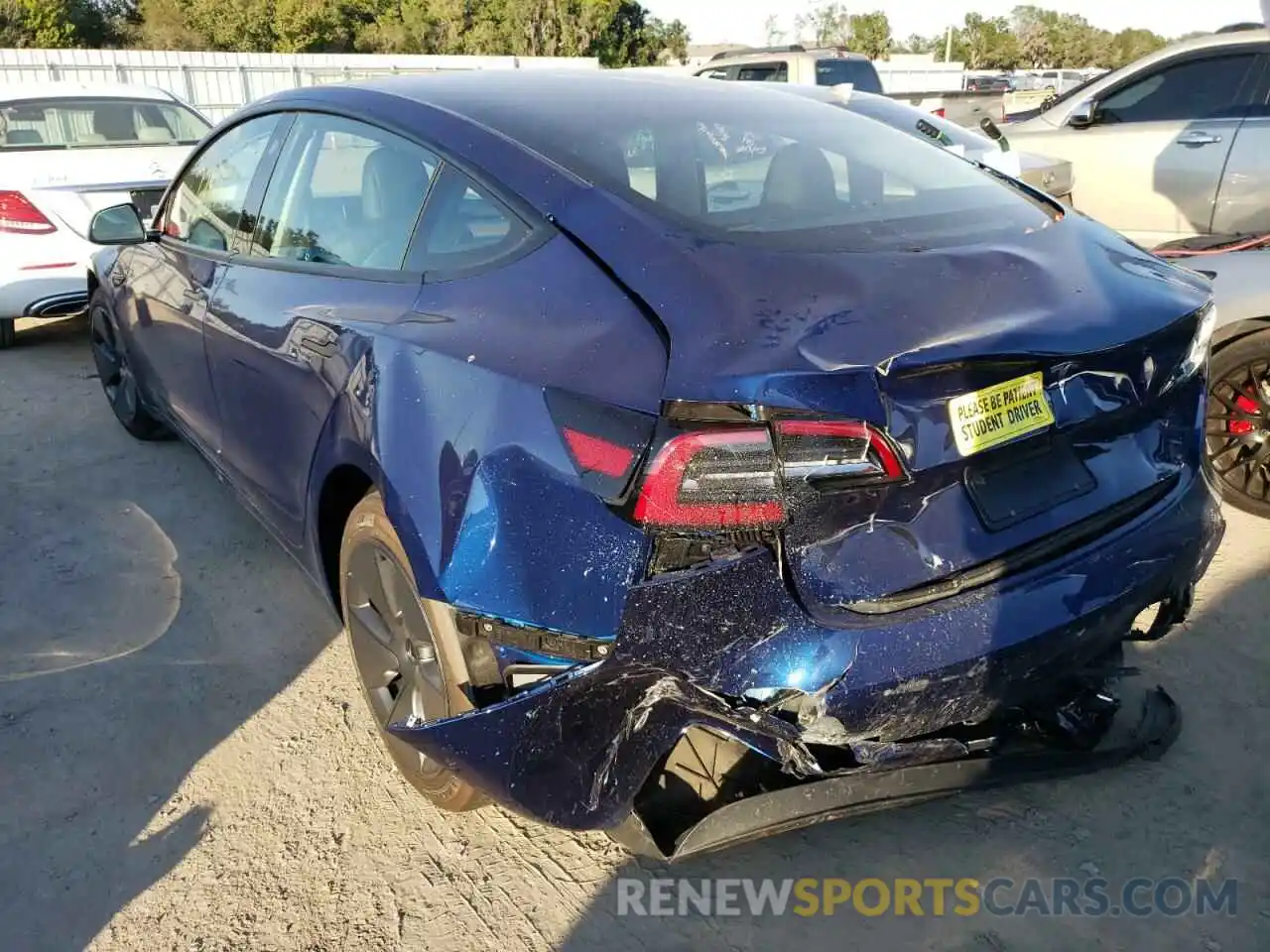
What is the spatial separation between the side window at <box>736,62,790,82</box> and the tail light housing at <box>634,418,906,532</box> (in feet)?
38.5

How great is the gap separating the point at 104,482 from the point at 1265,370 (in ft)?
15.8

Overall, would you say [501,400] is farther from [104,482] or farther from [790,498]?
[104,482]

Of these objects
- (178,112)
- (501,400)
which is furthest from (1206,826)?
(178,112)

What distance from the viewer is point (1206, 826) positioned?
238 cm

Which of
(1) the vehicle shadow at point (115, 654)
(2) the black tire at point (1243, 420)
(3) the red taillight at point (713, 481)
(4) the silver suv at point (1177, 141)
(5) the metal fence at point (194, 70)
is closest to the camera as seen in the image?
(3) the red taillight at point (713, 481)

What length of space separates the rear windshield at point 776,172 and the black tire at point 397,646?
3.16 ft

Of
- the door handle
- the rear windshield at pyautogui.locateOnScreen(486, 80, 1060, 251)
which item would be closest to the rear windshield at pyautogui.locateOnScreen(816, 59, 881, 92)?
the door handle

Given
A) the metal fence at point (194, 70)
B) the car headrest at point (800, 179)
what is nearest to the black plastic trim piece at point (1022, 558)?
the car headrest at point (800, 179)

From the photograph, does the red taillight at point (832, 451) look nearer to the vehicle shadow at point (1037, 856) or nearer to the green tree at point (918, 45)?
the vehicle shadow at point (1037, 856)

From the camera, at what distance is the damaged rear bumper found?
1796 mm

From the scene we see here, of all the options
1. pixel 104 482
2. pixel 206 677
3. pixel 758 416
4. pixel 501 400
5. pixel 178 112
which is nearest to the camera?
pixel 758 416

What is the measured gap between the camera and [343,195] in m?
2.88

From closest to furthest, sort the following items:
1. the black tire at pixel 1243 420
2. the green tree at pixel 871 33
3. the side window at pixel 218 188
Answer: the side window at pixel 218 188
the black tire at pixel 1243 420
the green tree at pixel 871 33

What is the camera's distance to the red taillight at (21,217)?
237 inches
